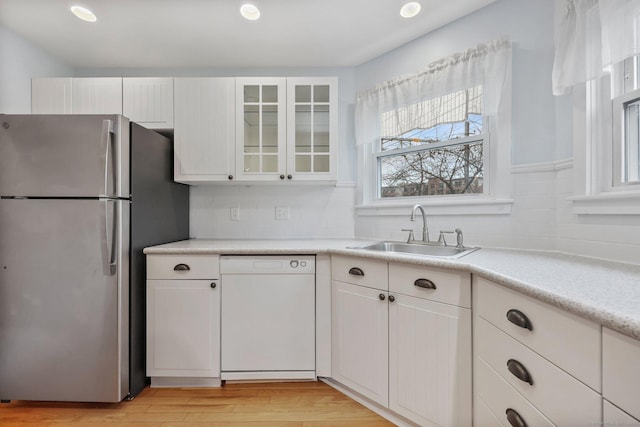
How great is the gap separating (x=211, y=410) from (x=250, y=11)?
2.50 metres

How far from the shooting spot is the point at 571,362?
2.36ft

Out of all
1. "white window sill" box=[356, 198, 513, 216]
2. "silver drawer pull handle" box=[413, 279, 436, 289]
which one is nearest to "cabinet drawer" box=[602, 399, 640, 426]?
"silver drawer pull handle" box=[413, 279, 436, 289]

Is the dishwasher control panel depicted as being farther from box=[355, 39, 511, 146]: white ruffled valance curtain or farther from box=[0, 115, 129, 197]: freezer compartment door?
box=[355, 39, 511, 146]: white ruffled valance curtain

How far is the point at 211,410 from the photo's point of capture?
1.59m

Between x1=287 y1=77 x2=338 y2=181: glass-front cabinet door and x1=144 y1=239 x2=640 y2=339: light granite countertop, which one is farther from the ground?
x1=287 y1=77 x2=338 y2=181: glass-front cabinet door

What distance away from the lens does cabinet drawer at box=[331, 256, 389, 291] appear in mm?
1489

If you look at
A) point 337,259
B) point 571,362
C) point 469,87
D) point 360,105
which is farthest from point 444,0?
point 571,362

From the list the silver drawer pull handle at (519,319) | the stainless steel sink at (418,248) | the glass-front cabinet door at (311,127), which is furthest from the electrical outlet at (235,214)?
the silver drawer pull handle at (519,319)

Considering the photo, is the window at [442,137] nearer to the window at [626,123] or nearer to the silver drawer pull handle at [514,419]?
the window at [626,123]

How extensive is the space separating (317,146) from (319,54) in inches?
31.9

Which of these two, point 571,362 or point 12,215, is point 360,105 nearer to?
point 571,362

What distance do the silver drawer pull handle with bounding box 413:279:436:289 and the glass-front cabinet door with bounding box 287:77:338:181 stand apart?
107cm

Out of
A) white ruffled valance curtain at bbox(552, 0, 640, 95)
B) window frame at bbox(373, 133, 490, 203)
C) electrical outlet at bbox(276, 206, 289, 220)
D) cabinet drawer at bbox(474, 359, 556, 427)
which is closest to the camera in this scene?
cabinet drawer at bbox(474, 359, 556, 427)

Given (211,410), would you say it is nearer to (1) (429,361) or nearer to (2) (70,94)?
(1) (429,361)
